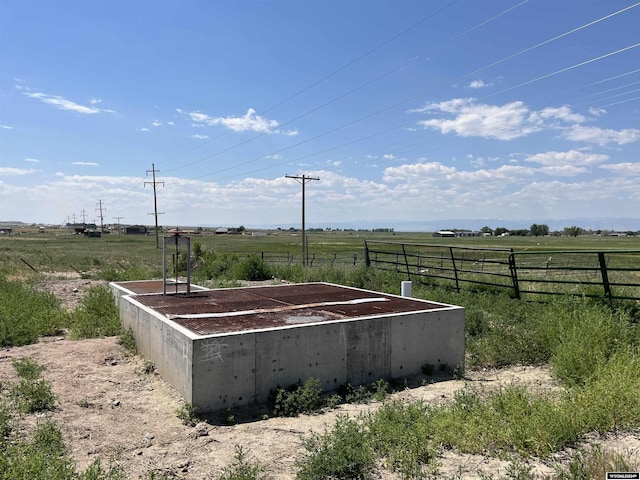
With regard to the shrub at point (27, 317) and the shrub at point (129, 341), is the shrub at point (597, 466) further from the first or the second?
the shrub at point (27, 317)

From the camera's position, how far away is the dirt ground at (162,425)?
16.3ft

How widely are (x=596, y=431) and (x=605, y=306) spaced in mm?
5448

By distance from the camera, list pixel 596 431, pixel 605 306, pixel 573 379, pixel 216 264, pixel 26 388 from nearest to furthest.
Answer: pixel 596 431 → pixel 26 388 → pixel 573 379 → pixel 605 306 → pixel 216 264

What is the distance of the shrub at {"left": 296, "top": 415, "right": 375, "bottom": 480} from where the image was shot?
460 centimetres

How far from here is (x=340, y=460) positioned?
15.2 ft

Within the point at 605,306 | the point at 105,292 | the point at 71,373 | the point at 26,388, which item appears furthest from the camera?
the point at 105,292

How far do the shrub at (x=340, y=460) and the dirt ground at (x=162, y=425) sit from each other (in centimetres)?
20

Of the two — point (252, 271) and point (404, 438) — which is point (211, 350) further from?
point (252, 271)

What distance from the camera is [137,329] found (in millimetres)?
9906

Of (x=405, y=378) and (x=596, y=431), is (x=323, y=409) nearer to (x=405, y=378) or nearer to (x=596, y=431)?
(x=405, y=378)

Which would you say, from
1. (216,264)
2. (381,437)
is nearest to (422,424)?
(381,437)

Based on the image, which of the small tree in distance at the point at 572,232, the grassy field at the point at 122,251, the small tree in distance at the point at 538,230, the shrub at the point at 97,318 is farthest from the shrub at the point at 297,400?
the small tree in distance at the point at 538,230

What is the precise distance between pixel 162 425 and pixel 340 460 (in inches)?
114

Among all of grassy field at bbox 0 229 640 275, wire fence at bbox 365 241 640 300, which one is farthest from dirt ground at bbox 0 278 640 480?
grassy field at bbox 0 229 640 275
